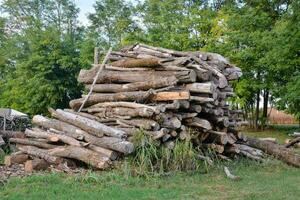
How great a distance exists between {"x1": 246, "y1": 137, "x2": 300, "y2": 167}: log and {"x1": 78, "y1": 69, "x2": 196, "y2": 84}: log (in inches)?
144

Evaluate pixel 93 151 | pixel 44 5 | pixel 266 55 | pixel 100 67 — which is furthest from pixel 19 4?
pixel 93 151

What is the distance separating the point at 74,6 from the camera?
1718 inches

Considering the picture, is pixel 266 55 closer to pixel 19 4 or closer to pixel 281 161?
pixel 281 161

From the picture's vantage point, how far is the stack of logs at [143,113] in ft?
34.8

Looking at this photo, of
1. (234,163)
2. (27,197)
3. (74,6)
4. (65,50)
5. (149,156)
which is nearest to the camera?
(27,197)

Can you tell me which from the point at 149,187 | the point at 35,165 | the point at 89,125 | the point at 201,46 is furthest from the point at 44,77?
the point at 149,187

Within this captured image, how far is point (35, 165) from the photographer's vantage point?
10156mm

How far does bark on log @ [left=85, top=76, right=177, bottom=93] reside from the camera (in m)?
11.6

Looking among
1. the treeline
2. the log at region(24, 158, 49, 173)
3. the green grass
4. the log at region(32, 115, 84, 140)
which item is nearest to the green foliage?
the green grass

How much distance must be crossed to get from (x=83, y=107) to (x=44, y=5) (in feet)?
111

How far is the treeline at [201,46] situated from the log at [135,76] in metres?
12.7

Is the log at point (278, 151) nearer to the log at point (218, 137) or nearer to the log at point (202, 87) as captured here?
the log at point (218, 137)

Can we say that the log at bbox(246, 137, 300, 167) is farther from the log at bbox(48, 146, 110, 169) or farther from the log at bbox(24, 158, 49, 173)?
the log at bbox(24, 158, 49, 173)

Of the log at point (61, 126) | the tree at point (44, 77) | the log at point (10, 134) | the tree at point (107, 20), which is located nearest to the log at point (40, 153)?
→ the log at point (61, 126)
